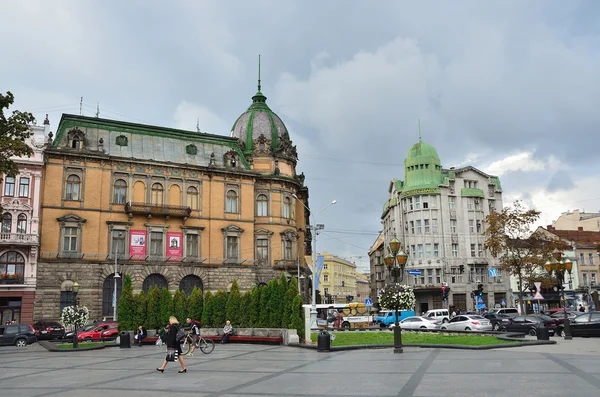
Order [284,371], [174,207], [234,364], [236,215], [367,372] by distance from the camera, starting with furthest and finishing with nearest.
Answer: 1. [236,215]
2. [174,207]
3. [234,364]
4. [284,371]
5. [367,372]

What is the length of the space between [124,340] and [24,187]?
2289 centimetres

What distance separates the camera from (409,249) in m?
76.1

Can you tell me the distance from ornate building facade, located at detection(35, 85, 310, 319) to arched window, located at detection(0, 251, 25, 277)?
1.62 meters

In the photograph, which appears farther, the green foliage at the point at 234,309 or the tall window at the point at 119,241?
the tall window at the point at 119,241

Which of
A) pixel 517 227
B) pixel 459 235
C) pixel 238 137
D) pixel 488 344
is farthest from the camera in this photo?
pixel 459 235

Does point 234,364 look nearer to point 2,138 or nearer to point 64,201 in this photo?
point 2,138

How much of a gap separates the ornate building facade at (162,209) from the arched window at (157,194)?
10 cm

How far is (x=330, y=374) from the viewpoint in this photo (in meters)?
16.4

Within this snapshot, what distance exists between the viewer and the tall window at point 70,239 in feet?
159

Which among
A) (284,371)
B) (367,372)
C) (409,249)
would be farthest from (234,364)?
(409,249)

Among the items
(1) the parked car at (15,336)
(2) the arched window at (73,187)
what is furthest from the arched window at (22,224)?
(1) the parked car at (15,336)

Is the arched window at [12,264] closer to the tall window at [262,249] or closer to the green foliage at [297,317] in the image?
the tall window at [262,249]

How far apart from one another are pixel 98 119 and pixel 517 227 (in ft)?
135

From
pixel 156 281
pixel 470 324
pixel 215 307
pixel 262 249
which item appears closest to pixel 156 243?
pixel 156 281
